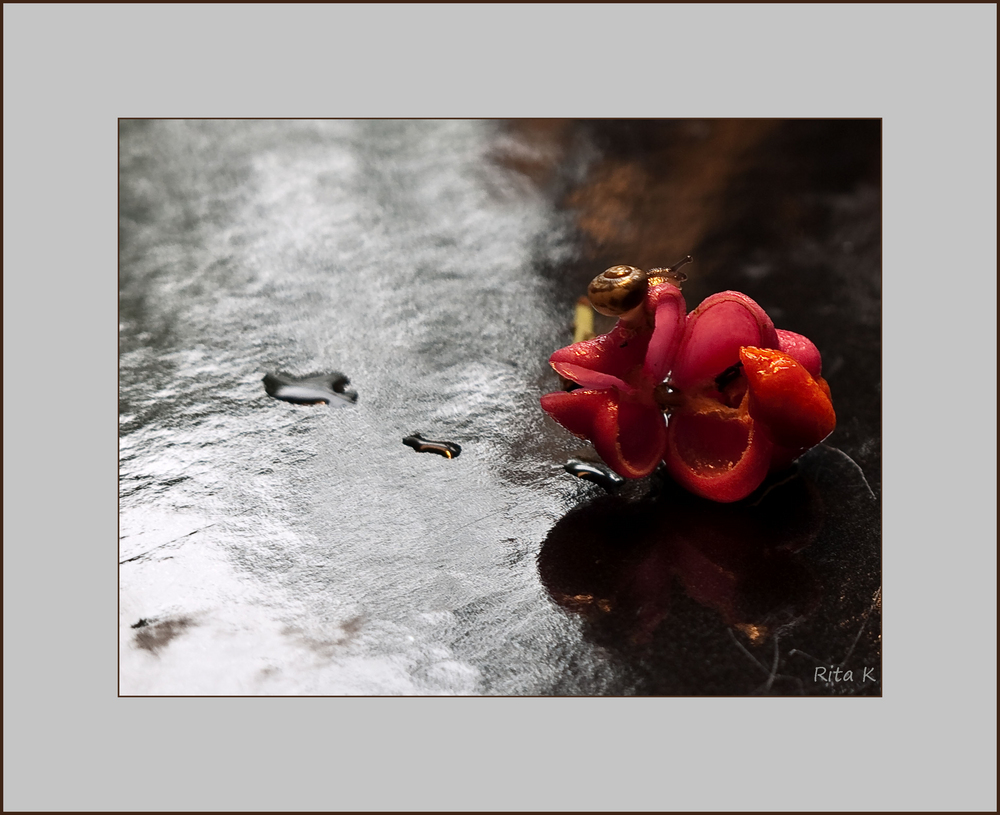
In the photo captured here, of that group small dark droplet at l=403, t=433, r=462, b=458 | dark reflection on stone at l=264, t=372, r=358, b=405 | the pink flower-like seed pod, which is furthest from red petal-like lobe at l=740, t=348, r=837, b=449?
dark reflection on stone at l=264, t=372, r=358, b=405

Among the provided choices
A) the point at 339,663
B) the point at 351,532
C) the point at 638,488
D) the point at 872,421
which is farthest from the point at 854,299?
the point at 339,663

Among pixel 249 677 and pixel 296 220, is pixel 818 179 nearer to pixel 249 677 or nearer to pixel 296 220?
pixel 296 220

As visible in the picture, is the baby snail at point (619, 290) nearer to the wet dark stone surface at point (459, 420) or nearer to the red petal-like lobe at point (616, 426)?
the red petal-like lobe at point (616, 426)

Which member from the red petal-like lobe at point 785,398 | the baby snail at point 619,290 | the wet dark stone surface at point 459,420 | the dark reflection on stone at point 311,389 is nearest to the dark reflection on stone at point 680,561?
the wet dark stone surface at point 459,420

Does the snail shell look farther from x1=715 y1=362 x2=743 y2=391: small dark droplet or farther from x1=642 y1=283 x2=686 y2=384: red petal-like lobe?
x1=715 y1=362 x2=743 y2=391: small dark droplet

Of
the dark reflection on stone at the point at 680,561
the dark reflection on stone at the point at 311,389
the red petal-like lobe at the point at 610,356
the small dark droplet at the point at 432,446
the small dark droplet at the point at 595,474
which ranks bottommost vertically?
the dark reflection on stone at the point at 680,561

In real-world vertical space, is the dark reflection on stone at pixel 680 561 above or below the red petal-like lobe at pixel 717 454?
below
